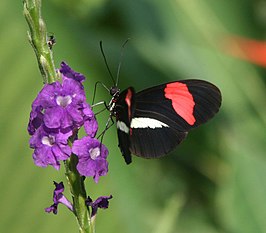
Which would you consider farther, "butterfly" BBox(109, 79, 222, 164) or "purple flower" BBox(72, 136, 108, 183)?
"butterfly" BBox(109, 79, 222, 164)

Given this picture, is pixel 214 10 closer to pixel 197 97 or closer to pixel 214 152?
pixel 214 152

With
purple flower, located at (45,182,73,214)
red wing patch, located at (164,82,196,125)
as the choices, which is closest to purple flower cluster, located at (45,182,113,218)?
purple flower, located at (45,182,73,214)

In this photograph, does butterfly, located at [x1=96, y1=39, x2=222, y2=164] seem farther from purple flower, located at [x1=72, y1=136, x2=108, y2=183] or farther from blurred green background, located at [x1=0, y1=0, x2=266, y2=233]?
blurred green background, located at [x1=0, y1=0, x2=266, y2=233]

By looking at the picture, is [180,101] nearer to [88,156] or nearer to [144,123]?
[144,123]

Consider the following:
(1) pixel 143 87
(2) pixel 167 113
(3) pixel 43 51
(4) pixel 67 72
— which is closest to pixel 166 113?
(2) pixel 167 113

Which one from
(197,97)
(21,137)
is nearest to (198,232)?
(21,137)

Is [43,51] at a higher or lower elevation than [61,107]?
higher

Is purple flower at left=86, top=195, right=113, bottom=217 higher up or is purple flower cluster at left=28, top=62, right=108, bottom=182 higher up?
purple flower cluster at left=28, top=62, right=108, bottom=182
